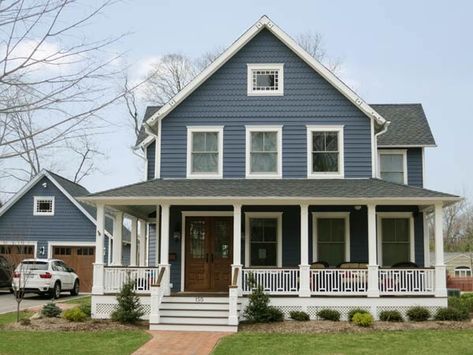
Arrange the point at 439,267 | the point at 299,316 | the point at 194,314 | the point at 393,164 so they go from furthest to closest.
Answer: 1. the point at 393,164
2. the point at 439,267
3. the point at 299,316
4. the point at 194,314

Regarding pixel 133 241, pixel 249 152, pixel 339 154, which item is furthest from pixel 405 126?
pixel 133 241

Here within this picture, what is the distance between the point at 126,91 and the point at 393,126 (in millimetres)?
16450

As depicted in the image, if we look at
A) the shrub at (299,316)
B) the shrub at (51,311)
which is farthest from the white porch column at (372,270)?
the shrub at (51,311)

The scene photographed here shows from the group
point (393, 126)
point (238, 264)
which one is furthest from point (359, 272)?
point (393, 126)

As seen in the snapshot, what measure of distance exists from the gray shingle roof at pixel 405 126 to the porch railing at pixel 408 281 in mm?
5504

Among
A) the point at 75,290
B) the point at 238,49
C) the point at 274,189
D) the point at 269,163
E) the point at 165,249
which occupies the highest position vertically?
the point at 238,49

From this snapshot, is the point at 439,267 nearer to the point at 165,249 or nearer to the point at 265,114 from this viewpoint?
the point at 265,114

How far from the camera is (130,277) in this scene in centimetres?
1759

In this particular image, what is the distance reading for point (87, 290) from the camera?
32219mm

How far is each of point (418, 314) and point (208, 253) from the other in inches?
244

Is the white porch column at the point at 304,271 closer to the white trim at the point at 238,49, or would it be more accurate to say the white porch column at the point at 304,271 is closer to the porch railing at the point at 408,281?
the porch railing at the point at 408,281

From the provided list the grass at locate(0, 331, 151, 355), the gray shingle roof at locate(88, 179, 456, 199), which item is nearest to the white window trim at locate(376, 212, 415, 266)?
the gray shingle roof at locate(88, 179, 456, 199)

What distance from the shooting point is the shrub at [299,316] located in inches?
664

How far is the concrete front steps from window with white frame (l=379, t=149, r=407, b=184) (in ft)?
24.8
